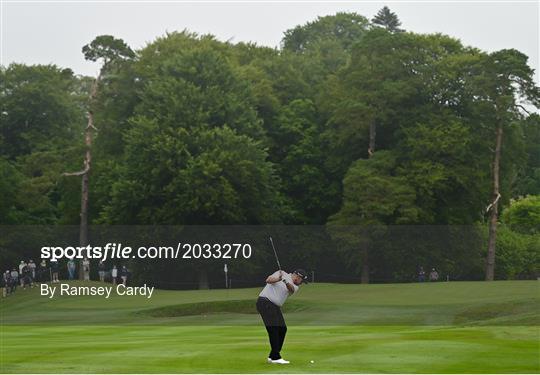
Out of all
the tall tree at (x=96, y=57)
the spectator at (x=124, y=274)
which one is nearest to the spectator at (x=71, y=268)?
the spectator at (x=124, y=274)

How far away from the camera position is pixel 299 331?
3609 cm

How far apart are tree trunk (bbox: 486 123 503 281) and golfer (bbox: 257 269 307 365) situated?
40272 mm

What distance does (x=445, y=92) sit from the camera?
235ft

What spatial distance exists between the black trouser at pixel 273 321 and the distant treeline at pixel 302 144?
35705mm

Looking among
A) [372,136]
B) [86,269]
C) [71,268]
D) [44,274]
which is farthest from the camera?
[372,136]

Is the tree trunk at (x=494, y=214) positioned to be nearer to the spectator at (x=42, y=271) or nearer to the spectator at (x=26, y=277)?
the spectator at (x=42, y=271)

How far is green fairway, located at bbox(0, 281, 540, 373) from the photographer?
21.2m

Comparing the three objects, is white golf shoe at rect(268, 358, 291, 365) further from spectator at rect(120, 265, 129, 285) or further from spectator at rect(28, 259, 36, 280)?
→ spectator at rect(28, 259, 36, 280)

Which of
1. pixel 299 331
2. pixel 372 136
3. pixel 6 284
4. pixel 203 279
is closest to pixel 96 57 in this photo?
pixel 372 136

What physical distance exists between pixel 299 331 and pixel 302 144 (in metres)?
41.3

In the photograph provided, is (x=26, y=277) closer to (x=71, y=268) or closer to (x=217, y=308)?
(x=71, y=268)

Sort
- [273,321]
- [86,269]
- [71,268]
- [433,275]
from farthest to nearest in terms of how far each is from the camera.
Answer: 1. [433,275]
2. [86,269]
3. [71,268]
4. [273,321]

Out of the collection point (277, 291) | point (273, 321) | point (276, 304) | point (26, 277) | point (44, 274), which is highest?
point (277, 291)

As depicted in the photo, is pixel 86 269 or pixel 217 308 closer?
pixel 217 308
